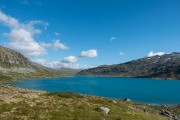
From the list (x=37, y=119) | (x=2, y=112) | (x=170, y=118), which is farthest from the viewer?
(x=170, y=118)

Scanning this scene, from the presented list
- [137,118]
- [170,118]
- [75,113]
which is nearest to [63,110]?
[75,113]

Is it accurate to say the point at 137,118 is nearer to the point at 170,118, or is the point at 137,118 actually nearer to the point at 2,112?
the point at 170,118

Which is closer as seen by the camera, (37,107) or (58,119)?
(58,119)

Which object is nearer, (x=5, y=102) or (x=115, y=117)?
(x=115, y=117)

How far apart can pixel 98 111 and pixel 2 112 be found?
53.8 feet

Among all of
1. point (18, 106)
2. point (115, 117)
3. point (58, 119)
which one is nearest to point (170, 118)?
point (115, 117)

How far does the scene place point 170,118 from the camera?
5494 cm

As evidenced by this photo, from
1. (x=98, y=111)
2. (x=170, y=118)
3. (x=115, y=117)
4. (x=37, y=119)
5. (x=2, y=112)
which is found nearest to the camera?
(x=37, y=119)

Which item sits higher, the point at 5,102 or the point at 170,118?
the point at 5,102

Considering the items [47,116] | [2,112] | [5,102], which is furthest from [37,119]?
[5,102]

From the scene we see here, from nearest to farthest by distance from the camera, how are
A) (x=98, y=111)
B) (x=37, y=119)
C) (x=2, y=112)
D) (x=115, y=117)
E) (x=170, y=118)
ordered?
1. (x=37, y=119)
2. (x=2, y=112)
3. (x=115, y=117)
4. (x=98, y=111)
5. (x=170, y=118)

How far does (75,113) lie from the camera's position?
140 feet

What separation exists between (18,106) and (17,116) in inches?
282

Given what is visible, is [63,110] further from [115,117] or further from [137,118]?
[137,118]
